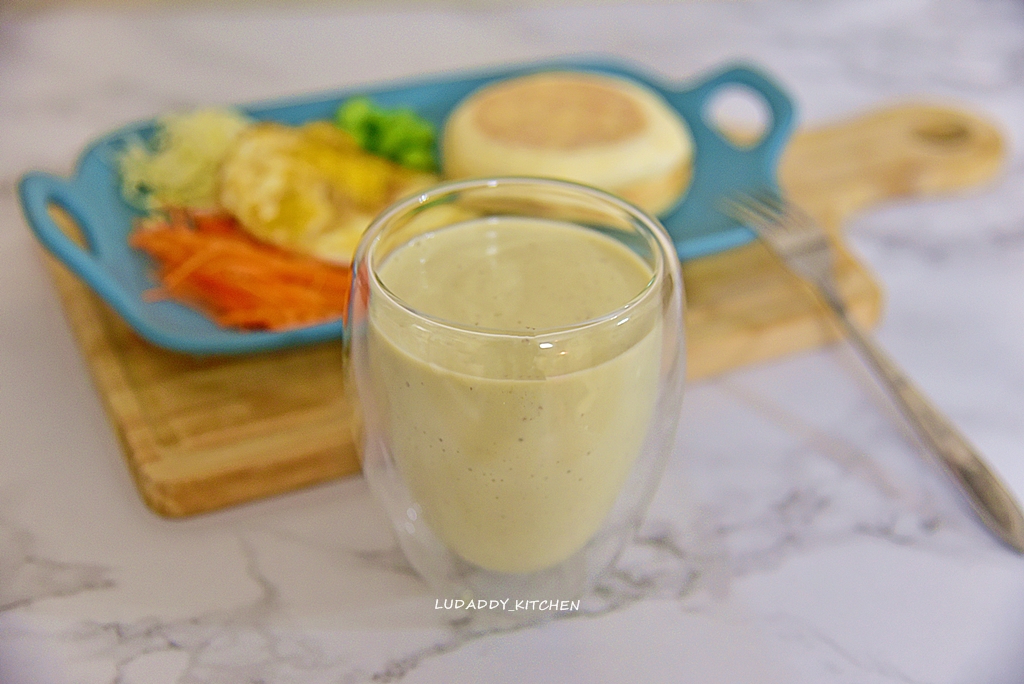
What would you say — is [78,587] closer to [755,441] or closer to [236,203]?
[236,203]

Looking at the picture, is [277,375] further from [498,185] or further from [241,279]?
[498,185]

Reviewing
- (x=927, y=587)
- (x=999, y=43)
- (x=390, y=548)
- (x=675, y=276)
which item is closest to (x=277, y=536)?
(x=390, y=548)

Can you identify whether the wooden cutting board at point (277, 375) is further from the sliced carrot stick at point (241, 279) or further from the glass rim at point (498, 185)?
the glass rim at point (498, 185)

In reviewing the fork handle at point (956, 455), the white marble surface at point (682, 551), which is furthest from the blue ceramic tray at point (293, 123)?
the fork handle at point (956, 455)

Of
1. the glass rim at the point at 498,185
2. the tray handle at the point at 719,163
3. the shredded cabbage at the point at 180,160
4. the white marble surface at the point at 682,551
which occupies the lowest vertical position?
the white marble surface at the point at 682,551

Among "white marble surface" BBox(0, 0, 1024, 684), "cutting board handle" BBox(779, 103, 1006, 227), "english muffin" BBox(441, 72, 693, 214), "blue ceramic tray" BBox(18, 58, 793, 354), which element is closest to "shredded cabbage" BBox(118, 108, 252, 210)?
"blue ceramic tray" BBox(18, 58, 793, 354)

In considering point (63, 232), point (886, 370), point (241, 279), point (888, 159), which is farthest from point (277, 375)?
point (888, 159)

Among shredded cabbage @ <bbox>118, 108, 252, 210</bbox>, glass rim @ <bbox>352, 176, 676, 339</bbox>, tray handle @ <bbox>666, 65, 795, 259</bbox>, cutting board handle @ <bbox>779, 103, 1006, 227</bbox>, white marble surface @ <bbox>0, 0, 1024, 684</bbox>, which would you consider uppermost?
glass rim @ <bbox>352, 176, 676, 339</bbox>

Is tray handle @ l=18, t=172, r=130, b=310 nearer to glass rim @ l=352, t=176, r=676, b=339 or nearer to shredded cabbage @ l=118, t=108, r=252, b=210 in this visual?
shredded cabbage @ l=118, t=108, r=252, b=210
